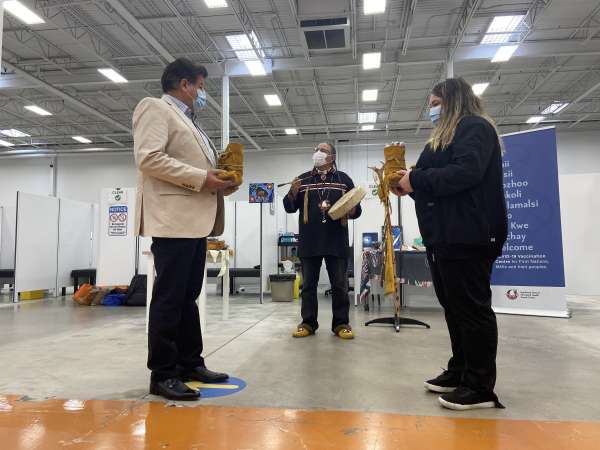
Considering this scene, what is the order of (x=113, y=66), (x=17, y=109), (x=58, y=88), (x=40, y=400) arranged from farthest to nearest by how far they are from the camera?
(x=17, y=109)
(x=58, y=88)
(x=113, y=66)
(x=40, y=400)

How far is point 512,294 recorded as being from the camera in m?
4.91

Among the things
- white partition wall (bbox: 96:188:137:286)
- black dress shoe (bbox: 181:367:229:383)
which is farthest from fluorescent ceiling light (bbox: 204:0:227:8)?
black dress shoe (bbox: 181:367:229:383)

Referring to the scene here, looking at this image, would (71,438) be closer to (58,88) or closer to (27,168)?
(58,88)

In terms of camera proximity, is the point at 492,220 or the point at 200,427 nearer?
the point at 200,427

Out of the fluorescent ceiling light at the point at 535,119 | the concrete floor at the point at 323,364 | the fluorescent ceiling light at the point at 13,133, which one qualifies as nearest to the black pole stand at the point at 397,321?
the concrete floor at the point at 323,364

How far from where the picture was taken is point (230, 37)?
311 inches

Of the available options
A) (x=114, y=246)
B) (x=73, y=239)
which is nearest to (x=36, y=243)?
(x=73, y=239)

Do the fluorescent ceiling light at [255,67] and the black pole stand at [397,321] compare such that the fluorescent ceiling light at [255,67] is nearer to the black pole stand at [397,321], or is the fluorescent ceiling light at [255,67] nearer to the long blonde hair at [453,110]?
the black pole stand at [397,321]

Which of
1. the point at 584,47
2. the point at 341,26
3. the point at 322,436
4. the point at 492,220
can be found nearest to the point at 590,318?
the point at 492,220

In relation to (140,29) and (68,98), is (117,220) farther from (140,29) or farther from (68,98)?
(68,98)

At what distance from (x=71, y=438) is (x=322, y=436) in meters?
0.82

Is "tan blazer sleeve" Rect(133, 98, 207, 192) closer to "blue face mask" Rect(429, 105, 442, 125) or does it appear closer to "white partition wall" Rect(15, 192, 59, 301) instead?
"blue face mask" Rect(429, 105, 442, 125)

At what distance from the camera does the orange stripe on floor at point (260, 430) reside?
1325mm

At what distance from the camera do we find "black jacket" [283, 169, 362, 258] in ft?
10.8
